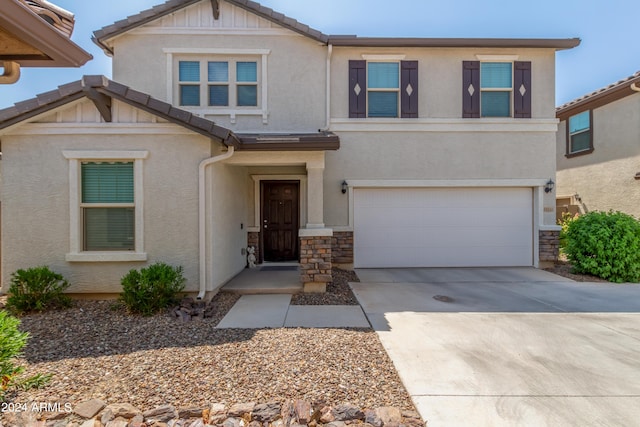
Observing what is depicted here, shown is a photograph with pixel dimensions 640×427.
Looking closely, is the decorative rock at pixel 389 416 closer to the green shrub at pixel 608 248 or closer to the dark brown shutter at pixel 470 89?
the green shrub at pixel 608 248

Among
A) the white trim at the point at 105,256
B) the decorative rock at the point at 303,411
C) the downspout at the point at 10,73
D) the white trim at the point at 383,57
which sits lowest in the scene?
the decorative rock at the point at 303,411

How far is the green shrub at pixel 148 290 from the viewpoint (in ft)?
16.4

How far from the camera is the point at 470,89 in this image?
884 centimetres

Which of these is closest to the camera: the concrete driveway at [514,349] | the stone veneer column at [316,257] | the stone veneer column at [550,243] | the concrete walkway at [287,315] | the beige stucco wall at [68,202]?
the concrete driveway at [514,349]

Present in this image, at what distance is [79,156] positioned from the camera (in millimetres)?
5504

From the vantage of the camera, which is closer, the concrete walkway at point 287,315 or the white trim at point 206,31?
the concrete walkway at point 287,315

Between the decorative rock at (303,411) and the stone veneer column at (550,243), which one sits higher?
the stone veneer column at (550,243)

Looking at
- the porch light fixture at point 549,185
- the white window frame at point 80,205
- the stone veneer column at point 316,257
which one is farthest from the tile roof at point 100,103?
the porch light fixture at point 549,185

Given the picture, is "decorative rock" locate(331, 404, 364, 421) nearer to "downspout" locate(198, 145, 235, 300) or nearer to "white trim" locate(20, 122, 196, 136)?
"downspout" locate(198, 145, 235, 300)

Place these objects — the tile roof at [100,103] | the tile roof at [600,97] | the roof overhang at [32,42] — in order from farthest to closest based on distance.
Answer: the tile roof at [600,97] < the tile roof at [100,103] < the roof overhang at [32,42]

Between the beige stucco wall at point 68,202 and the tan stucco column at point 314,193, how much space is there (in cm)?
207

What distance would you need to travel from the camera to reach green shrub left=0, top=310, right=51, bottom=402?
2.87 meters

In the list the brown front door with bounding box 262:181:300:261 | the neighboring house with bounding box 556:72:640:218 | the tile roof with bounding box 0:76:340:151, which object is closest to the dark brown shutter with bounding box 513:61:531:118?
the neighboring house with bounding box 556:72:640:218

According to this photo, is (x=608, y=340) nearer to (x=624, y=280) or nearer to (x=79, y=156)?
(x=624, y=280)
